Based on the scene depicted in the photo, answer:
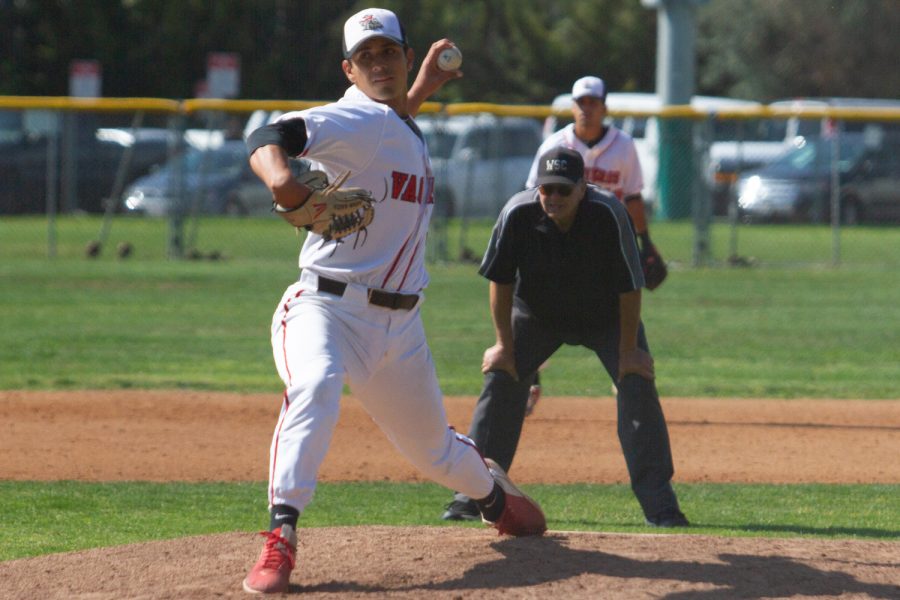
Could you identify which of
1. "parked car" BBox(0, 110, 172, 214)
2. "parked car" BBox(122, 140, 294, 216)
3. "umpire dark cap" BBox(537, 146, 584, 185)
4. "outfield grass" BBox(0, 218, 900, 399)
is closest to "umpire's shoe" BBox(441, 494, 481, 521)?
"umpire dark cap" BBox(537, 146, 584, 185)

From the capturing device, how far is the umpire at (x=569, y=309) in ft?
19.8

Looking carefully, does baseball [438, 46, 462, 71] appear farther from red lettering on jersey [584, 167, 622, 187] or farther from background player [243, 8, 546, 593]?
red lettering on jersey [584, 167, 622, 187]

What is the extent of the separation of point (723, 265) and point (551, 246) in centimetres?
1299

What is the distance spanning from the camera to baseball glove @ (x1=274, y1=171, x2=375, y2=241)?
4.32 m

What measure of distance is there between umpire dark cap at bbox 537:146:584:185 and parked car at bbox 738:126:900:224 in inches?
617

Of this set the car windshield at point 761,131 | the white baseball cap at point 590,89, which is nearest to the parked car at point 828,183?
the car windshield at point 761,131

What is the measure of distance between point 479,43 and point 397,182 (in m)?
34.4

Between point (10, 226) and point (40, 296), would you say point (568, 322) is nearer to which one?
point (40, 296)

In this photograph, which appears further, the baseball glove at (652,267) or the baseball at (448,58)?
the baseball glove at (652,267)

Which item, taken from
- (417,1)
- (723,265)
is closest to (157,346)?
(723,265)

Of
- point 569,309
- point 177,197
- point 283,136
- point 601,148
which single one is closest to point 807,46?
point 177,197

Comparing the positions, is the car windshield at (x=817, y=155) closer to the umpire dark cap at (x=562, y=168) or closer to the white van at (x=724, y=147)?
the white van at (x=724, y=147)

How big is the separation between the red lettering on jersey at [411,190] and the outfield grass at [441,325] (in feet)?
17.2

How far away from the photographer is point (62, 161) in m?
20.1
